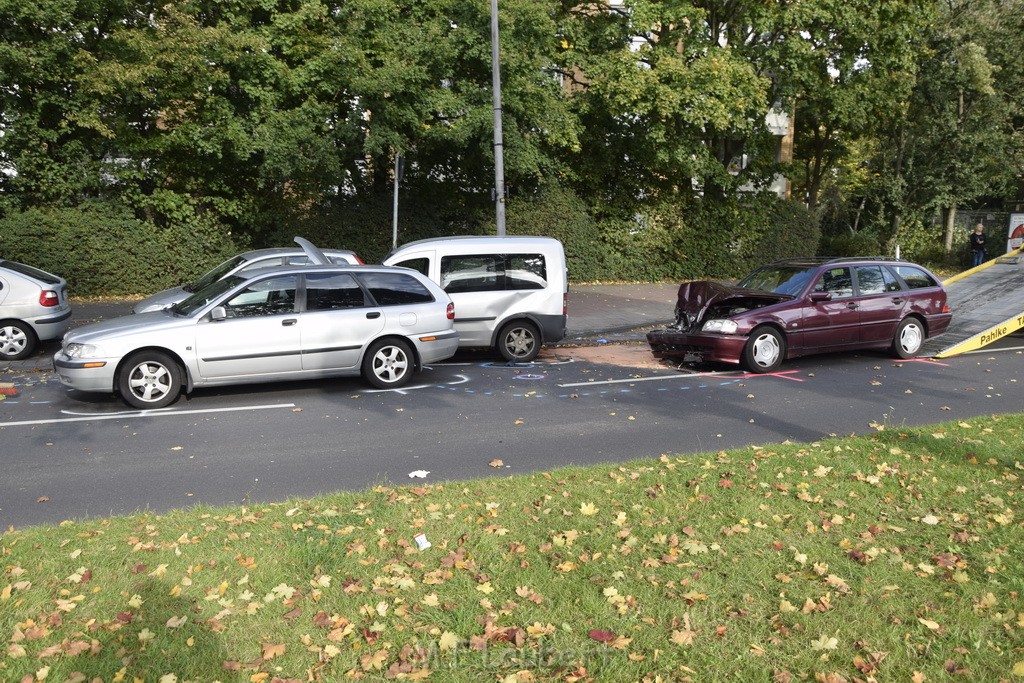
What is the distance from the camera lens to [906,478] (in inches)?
251

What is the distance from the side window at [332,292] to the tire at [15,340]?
5.22 m

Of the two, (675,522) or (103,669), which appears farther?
(675,522)

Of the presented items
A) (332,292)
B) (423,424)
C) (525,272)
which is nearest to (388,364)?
(332,292)

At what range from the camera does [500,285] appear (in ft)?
43.4

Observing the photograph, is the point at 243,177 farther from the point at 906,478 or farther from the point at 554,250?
the point at 906,478

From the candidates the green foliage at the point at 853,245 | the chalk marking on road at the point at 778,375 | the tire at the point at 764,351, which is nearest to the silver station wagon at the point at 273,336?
the chalk marking on road at the point at 778,375

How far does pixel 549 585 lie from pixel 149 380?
6746 mm

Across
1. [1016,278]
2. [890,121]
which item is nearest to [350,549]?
[1016,278]

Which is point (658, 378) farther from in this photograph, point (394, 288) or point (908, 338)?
point (908, 338)

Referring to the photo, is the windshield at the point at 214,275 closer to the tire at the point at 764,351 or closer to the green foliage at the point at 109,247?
the green foliage at the point at 109,247

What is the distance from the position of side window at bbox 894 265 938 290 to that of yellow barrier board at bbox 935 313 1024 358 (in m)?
1.04

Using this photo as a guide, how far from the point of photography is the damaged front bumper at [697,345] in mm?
12016

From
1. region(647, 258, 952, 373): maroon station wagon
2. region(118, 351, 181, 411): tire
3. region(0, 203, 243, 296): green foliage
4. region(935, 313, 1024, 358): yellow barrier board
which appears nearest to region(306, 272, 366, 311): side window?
region(118, 351, 181, 411): tire

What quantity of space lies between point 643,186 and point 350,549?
2124 centimetres
